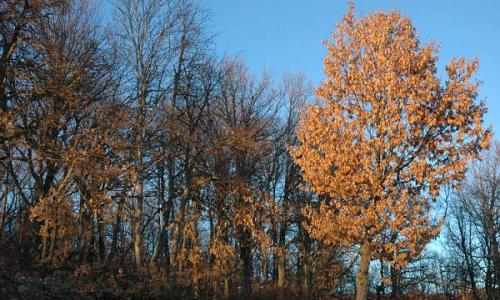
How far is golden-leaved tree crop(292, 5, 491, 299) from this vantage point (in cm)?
1562

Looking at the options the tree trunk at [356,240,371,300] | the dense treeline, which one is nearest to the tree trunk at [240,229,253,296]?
the dense treeline

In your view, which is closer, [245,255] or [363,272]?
[363,272]

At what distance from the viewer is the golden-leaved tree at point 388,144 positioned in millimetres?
15617

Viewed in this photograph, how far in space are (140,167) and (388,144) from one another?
909 centimetres

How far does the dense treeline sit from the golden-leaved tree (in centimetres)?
161

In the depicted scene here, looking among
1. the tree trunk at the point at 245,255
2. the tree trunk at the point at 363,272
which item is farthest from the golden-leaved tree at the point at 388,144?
the tree trunk at the point at 245,255

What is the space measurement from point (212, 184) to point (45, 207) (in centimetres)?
1146

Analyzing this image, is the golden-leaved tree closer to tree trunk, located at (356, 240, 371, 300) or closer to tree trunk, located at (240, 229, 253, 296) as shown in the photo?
tree trunk, located at (356, 240, 371, 300)

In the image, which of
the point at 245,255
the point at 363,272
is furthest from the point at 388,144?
the point at 245,255

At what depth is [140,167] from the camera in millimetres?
19641

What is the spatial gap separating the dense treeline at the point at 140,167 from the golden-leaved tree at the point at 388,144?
5.28 feet

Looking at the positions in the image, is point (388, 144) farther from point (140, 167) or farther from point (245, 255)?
point (245, 255)

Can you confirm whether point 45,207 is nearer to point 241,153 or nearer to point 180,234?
point 180,234

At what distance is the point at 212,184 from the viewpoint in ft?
85.4
